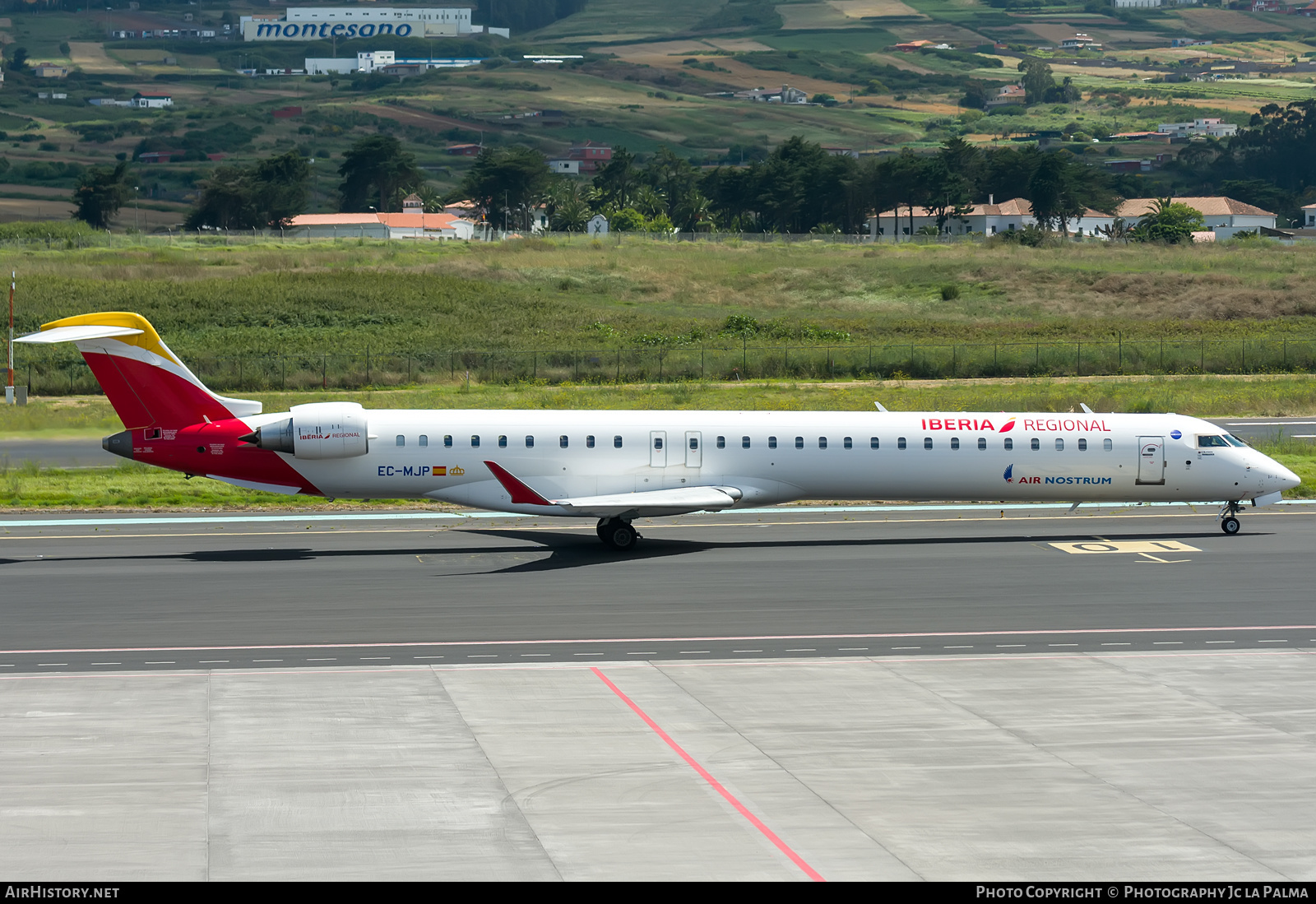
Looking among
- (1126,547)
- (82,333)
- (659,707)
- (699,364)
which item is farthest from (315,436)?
(699,364)

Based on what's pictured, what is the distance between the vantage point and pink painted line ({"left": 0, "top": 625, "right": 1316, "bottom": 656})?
22938 mm

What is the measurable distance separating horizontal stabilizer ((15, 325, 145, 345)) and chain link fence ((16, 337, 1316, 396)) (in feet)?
114

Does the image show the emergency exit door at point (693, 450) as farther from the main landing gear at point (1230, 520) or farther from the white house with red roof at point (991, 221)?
the white house with red roof at point (991, 221)

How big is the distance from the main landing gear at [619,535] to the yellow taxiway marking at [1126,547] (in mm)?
9616

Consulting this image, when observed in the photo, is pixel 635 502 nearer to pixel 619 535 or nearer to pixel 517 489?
pixel 619 535

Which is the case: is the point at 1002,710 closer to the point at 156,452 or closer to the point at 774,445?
the point at 774,445

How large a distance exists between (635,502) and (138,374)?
37.0 ft

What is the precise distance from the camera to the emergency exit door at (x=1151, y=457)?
33.2 meters

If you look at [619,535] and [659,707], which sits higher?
[619,535]

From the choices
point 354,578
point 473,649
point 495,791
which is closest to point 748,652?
point 473,649

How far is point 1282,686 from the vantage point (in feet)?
68.3

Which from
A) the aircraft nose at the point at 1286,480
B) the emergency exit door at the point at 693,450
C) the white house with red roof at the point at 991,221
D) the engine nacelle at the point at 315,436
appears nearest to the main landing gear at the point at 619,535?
the emergency exit door at the point at 693,450

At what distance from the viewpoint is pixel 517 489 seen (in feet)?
101
